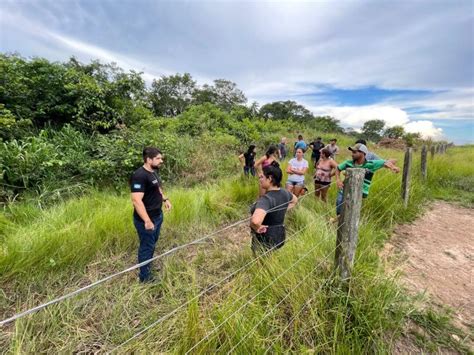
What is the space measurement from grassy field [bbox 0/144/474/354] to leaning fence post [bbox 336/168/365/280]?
6.1 inches

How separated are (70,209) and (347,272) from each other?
4143 millimetres

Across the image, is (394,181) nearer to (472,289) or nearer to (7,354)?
(472,289)

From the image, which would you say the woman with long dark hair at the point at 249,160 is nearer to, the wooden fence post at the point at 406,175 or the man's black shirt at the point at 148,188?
the wooden fence post at the point at 406,175

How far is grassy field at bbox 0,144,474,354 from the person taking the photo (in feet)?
5.44

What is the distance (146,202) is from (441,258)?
3929 mm

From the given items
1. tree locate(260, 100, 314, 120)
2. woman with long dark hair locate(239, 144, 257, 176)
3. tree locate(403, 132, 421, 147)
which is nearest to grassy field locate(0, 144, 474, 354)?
woman with long dark hair locate(239, 144, 257, 176)

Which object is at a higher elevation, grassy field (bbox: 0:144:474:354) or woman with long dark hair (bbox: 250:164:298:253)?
woman with long dark hair (bbox: 250:164:298:253)

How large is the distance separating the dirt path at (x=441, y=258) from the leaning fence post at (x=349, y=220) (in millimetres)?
1037

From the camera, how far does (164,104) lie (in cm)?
3747

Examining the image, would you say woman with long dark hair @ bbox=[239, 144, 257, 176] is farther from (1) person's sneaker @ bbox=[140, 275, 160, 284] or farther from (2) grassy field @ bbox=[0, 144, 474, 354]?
(1) person's sneaker @ bbox=[140, 275, 160, 284]

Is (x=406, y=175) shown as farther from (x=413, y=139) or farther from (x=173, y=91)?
(x=173, y=91)

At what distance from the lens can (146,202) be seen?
263 cm

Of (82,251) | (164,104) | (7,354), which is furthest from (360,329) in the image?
(164,104)

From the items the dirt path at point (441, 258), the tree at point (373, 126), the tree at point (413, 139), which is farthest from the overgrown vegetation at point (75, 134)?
the tree at point (373, 126)
